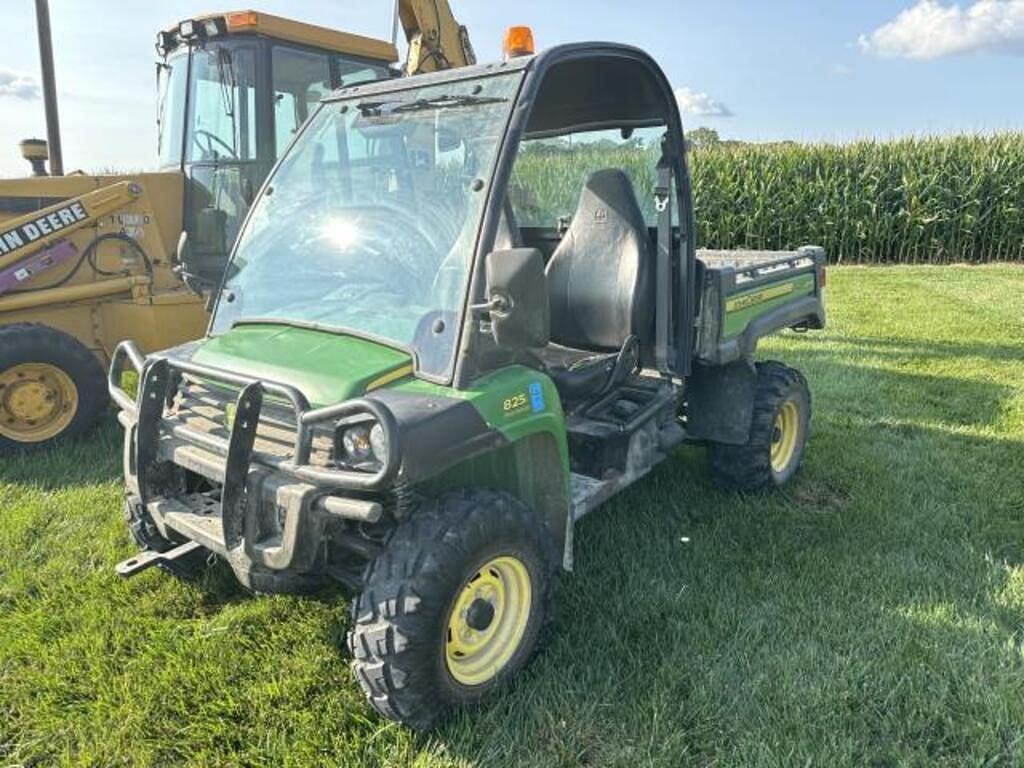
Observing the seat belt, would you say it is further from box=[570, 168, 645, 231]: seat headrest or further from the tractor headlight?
the tractor headlight

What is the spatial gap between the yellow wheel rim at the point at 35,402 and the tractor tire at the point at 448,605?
131 inches

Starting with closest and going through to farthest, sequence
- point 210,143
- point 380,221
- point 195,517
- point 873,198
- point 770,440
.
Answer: point 195,517, point 380,221, point 770,440, point 210,143, point 873,198

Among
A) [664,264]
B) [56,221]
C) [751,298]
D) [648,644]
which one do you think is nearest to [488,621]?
[648,644]

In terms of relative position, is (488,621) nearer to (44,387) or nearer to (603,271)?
(603,271)

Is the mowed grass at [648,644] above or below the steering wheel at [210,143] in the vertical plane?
below

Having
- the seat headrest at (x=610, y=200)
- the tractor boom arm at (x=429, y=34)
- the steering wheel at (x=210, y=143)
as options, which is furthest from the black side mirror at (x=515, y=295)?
the tractor boom arm at (x=429, y=34)

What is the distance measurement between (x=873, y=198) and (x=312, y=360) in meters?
14.2

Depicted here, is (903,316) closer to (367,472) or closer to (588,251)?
(588,251)

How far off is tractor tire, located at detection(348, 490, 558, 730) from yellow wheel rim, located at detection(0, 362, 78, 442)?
3317 mm

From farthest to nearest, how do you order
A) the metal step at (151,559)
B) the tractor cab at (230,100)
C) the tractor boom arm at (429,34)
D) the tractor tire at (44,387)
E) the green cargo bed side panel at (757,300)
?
the tractor boom arm at (429,34), the tractor cab at (230,100), the tractor tire at (44,387), the green cargo bed side panel at (757,300), the metal step at (151,559)

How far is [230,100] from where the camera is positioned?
5.48 metres

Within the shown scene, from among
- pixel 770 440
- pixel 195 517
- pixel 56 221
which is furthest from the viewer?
pixel 56 221

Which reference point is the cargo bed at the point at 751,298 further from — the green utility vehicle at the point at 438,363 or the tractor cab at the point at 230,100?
the tractor cab at the point at 230,100

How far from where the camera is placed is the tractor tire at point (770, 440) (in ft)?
13.2
